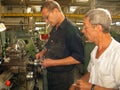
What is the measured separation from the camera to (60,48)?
176 centimetres

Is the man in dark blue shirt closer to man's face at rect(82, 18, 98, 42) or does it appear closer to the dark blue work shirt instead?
the dark blue work shirt

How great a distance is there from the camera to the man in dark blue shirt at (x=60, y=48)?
1.67 metres

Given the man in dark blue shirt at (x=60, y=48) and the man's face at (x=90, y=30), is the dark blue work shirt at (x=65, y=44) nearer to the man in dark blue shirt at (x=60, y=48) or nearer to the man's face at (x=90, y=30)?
the man in dark blue shirt at (x=60, y=48)

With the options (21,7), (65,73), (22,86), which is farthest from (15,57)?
(21,7)

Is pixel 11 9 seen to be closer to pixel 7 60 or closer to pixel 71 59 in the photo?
pixel 7 60

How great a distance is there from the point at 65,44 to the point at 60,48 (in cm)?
6

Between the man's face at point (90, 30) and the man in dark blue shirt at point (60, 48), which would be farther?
the man in dark blue shirt at point (60, 48)

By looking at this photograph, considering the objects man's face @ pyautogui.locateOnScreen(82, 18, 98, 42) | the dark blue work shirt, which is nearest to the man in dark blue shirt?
the dark blue work shirt

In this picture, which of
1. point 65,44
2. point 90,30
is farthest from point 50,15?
point 90,30

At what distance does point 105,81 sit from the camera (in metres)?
1.24

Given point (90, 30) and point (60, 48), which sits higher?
point (90, 30)

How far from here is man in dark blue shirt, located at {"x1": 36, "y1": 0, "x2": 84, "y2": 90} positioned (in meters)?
1.67

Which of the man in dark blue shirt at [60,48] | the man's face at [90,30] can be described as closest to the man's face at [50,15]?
the man in dark blue shirt at [60,48]

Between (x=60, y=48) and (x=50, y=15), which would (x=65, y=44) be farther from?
(x=50, y=15)
